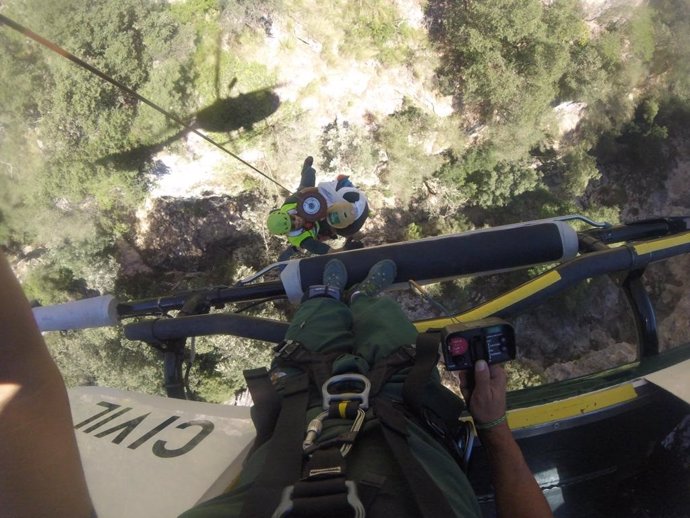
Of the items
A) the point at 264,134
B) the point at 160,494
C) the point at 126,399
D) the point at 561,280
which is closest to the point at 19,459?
the point at 160,494

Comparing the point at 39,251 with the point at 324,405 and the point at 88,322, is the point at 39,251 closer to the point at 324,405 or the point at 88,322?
the point at 88,322

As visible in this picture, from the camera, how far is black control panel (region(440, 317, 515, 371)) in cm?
97

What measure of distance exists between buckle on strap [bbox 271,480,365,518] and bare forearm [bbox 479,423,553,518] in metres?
0.49

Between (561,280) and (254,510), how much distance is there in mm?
1170

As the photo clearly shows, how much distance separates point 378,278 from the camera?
1442mm

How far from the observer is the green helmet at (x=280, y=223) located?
281cm

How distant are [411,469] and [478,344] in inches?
15.3

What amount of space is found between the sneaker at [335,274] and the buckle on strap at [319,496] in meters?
0.86

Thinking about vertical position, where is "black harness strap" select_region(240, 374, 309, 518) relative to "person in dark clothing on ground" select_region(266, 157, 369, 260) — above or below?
below

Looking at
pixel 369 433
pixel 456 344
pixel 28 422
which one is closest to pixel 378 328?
pixel 456 344

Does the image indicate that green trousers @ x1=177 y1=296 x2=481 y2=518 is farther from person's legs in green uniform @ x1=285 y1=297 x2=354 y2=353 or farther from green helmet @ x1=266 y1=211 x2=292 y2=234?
green helmet @ x1=266 y1=211 x2=292 y2=234

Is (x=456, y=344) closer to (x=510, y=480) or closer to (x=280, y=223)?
(x=510, y=480)

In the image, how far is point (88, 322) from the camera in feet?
5.09

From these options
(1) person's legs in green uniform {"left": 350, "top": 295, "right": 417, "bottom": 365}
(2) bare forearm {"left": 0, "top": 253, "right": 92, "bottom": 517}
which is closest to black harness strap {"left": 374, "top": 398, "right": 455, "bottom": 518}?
(1) person's legs in green uniform {"left": 350, "top": 295, "right": 417, "bottom": 365}
